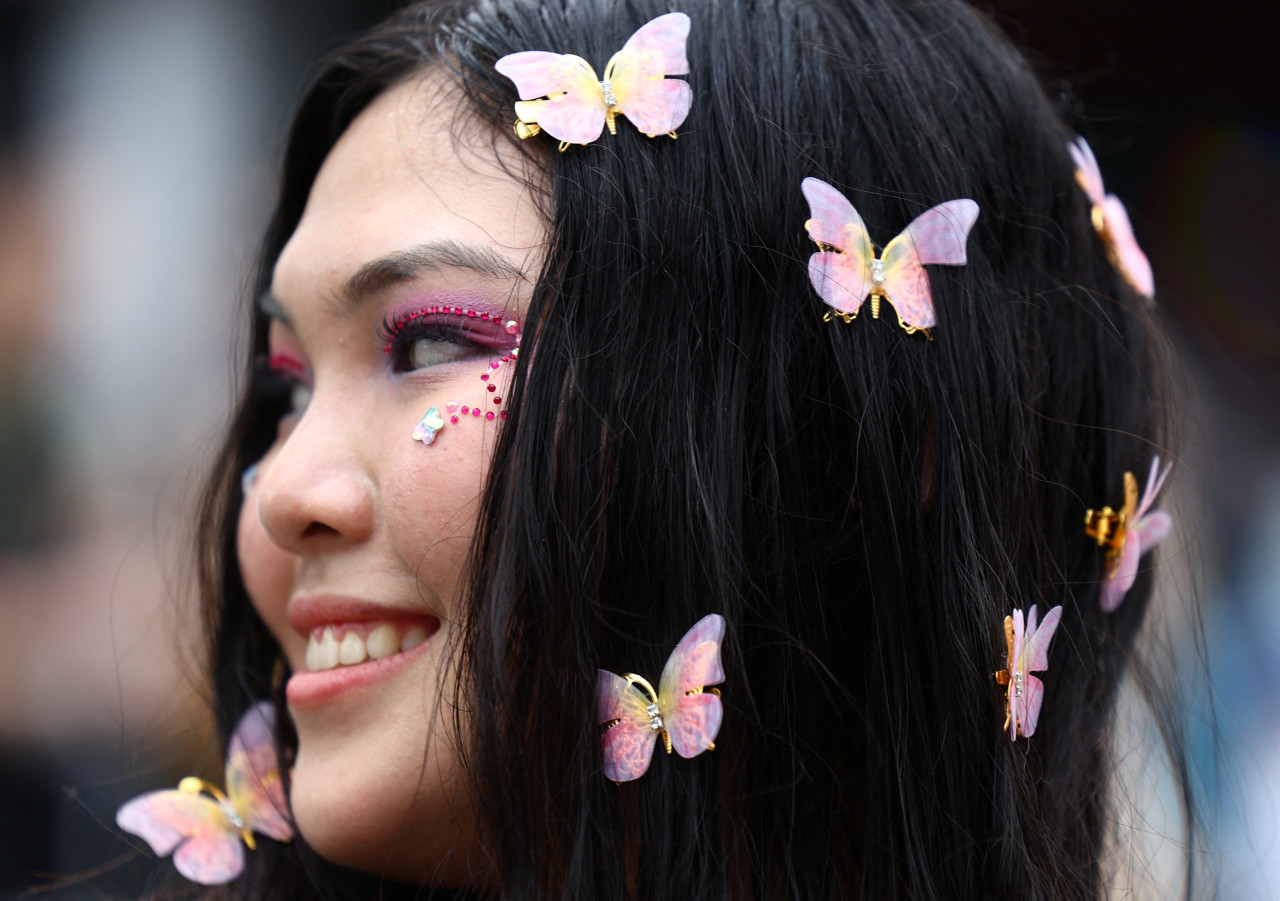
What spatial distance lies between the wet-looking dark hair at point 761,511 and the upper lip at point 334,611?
0.13 metres

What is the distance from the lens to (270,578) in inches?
52.4

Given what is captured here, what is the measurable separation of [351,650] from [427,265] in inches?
17.0

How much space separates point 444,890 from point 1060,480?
2.96 feet

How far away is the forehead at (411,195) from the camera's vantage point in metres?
1.14

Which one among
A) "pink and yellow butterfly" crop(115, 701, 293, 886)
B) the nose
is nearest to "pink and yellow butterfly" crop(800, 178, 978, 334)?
the nose

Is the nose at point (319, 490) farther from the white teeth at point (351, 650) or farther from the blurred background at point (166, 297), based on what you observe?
the blurred background at point (166, 297)

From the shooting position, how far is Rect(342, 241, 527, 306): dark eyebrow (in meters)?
1.13

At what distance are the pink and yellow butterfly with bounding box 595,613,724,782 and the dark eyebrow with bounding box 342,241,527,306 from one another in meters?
0.42

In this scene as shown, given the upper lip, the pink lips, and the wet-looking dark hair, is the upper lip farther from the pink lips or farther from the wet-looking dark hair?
the wet-looking dark hair

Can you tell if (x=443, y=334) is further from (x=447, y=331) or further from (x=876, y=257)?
(x=876, y=257)

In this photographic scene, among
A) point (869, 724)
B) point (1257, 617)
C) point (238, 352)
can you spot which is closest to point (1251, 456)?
point (1257, 617)

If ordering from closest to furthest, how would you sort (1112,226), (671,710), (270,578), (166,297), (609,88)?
(671,710) < (609,88) < (270,578) < (1112,226) < (166,297)

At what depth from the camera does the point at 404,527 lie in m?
1.11

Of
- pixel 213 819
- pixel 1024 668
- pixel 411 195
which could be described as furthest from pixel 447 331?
pixel 213 819
